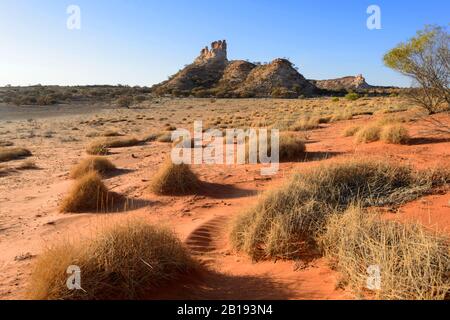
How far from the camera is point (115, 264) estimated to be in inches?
167

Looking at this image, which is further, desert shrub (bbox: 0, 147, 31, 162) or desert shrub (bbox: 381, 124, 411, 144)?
desert shrub (bbox: 0, 147, 31, 162)

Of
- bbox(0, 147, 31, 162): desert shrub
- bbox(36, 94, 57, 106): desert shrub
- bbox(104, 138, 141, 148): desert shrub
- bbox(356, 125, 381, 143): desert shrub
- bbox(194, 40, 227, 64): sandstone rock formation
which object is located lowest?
bbox(0, 147, 31, 162): desert shrub

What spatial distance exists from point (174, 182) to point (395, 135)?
21.8 ft

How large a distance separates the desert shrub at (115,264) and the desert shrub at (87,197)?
3.70 meters

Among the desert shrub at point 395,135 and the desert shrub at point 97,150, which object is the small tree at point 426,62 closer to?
the desert shrub at point 395,135

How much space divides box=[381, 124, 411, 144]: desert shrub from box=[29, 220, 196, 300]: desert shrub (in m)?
9.09

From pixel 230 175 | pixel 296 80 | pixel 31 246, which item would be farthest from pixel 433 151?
pixel 296 80

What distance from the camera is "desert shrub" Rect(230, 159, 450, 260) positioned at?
538 centimetres

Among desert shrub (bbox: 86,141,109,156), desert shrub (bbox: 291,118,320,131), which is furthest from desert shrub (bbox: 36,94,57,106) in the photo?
desert shrub (bbox: 291,118,320,131)

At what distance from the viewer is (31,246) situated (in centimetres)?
649

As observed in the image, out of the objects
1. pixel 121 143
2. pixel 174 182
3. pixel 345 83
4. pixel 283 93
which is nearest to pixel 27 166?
pixel 121 143

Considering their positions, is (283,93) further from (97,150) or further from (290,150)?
(290,150)

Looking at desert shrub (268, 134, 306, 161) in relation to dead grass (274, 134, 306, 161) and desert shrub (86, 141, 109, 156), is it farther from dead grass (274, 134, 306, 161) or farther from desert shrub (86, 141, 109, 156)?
desert shrub (86, 141, 109, 156)

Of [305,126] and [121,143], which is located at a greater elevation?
[305,126]
